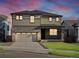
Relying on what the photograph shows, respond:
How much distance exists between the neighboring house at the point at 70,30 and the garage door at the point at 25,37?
539 millimetres

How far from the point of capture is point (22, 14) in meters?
4.19

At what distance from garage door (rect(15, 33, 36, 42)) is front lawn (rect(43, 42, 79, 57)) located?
0.25m

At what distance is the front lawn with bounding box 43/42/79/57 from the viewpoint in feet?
13.4

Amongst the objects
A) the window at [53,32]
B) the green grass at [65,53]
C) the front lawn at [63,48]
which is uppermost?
the window at [53,32]

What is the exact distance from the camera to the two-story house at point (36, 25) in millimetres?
4141

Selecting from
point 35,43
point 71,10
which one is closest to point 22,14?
point 35,43

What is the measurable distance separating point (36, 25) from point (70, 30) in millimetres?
599

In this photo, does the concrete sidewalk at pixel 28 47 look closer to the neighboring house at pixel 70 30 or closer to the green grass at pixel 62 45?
the green grass at pixel 62 45

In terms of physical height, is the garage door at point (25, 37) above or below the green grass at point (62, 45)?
above

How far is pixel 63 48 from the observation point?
421 centimetres

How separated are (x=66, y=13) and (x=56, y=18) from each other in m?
0.27

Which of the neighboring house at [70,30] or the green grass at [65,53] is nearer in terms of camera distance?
the green grass at [65,53]

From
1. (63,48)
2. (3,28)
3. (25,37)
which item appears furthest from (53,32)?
(3,28)

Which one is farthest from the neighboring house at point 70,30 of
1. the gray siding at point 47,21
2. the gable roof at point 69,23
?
the gray siding at point 47,21
